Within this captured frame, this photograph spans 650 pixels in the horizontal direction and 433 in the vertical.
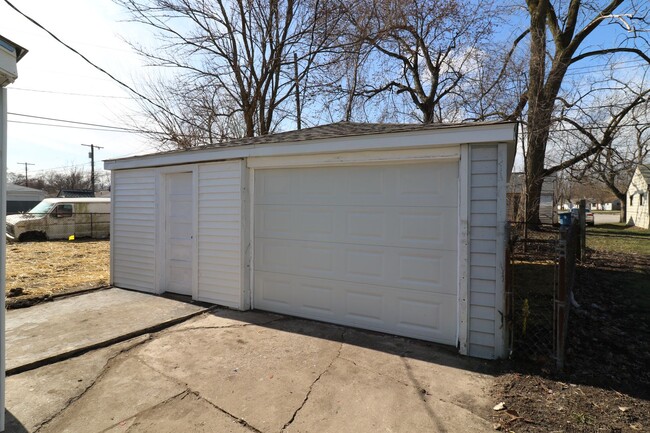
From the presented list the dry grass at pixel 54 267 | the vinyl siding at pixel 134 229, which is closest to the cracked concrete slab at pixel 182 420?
the vinyl siding at pixel 134 229

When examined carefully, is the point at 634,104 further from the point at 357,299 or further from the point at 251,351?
the point at 251,351

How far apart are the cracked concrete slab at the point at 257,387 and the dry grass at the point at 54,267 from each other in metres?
3.83

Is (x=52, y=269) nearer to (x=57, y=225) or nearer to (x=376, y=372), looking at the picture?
(x=57, y=225)

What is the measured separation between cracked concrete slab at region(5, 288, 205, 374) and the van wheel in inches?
437

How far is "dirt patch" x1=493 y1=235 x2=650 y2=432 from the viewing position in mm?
2512

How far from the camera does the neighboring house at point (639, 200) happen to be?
23234 mm

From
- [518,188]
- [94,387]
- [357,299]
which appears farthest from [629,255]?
[94,387]

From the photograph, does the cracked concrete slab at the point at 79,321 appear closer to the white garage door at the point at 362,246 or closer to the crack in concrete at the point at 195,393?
the crack in concrete at the point at 195,393

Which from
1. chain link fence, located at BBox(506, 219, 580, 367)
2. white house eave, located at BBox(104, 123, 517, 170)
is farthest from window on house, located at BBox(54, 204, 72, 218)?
chain link fence, located at BBox(506, 219, 580, 367)

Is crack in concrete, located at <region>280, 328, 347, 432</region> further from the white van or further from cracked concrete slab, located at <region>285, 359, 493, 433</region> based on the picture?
the white van

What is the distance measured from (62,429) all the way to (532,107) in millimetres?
12944

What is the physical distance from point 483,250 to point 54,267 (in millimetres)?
10150

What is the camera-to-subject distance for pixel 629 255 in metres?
10.3

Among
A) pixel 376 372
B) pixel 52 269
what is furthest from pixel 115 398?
pixel 52 269
